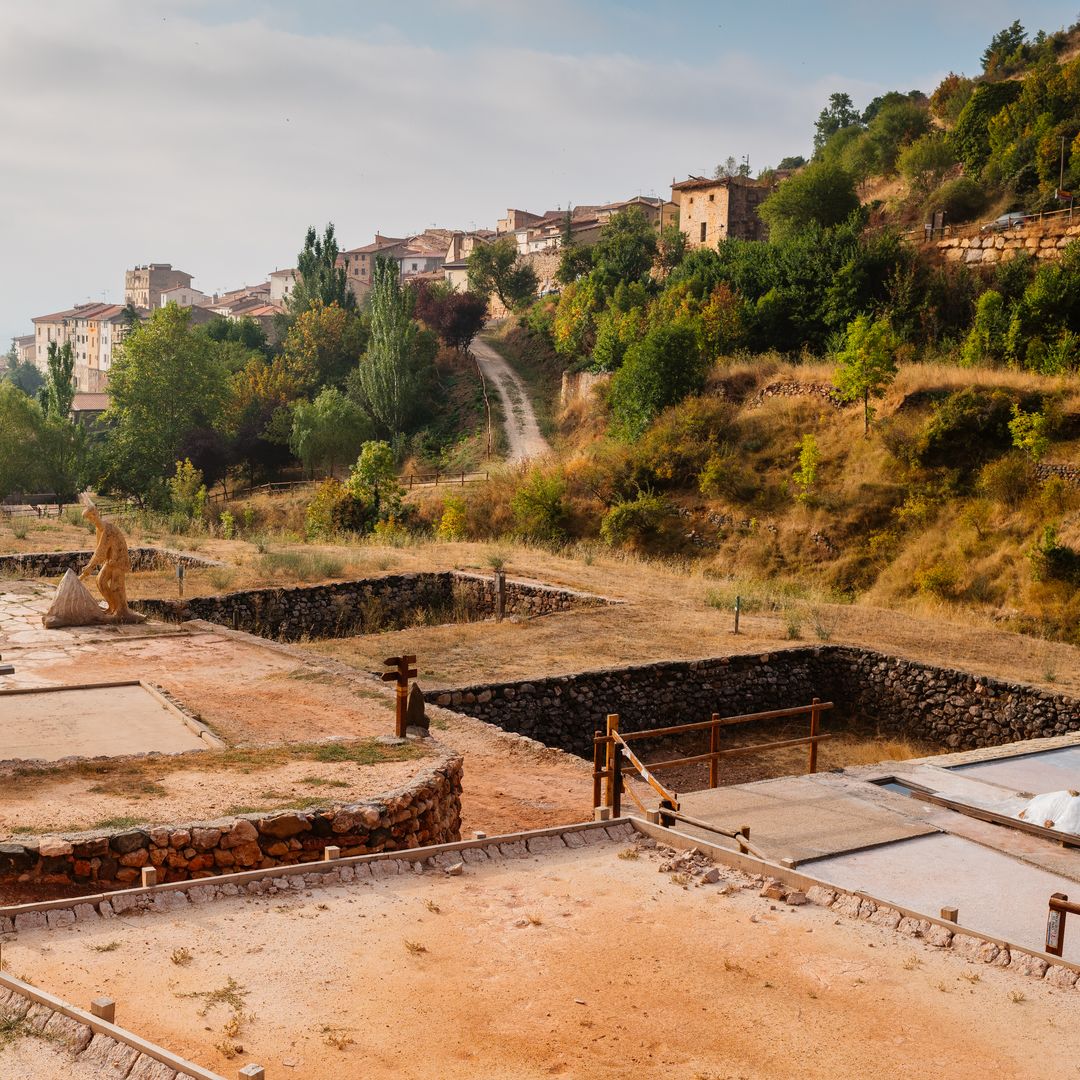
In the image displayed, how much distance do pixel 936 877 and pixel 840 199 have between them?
4917 centimetres

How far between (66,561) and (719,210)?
48899 mm

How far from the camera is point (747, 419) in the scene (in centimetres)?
3778

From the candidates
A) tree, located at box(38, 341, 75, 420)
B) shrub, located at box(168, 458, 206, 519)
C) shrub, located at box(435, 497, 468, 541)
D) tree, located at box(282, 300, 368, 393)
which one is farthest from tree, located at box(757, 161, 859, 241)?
tree, located at box(38, 341, 75, 420)

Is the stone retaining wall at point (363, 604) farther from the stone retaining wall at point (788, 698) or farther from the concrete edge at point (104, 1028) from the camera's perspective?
the concrete edge at point (104, 1028)

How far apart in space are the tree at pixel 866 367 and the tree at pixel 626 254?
26.0 m

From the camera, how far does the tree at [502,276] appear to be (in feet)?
242

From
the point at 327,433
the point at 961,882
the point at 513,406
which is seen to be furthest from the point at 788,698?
the point at 513,406

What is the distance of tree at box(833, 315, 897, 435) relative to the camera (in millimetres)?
33812

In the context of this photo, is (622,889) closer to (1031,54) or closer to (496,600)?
(496,600)

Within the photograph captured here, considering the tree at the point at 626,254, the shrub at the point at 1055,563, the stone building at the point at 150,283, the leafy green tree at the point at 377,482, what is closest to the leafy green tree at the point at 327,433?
the tree at the point at 626,254

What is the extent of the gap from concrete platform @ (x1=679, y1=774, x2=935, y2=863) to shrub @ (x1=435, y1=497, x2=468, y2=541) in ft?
85.7

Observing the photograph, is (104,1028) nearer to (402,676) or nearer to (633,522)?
(402,676)

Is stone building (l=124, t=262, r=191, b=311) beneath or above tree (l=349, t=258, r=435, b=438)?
above

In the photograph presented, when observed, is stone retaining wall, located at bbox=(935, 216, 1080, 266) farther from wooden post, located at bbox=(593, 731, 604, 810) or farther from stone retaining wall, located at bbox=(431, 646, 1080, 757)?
wooden post, located at bbox=(593, 731, 604, 810)
